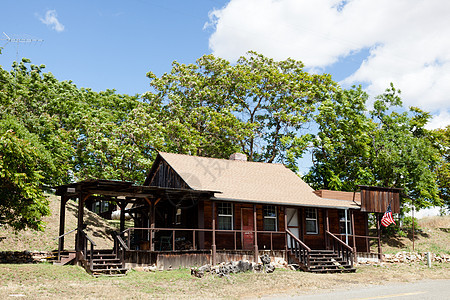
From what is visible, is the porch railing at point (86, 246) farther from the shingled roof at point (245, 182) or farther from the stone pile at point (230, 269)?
the shingled roof at point (245, 182)

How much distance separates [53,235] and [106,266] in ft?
38.0

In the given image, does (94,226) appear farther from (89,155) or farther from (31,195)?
(31,195)

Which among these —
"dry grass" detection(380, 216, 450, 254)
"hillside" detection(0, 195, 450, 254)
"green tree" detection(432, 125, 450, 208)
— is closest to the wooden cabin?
"hillside" detection(0, 195, 450, 254)

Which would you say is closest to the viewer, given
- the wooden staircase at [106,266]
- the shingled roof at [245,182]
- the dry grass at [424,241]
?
the wooden staircase at [106,266]

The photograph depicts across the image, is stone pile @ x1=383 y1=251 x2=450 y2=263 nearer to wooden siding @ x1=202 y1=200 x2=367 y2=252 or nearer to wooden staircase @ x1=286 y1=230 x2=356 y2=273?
wooden siding @ x1=202 y1=200 x2=367 y2=252

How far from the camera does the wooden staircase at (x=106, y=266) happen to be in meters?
17.1

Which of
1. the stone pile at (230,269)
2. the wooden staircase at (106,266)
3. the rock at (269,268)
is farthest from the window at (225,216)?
the wooden staircase at (106,266)

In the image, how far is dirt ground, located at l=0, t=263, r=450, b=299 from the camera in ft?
43.4

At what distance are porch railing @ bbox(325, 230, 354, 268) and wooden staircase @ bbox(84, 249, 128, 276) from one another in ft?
35.3

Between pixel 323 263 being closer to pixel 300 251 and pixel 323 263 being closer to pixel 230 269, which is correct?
pixel 300 251

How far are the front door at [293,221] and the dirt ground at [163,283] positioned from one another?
5065mm

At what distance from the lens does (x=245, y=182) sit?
25.3 meters

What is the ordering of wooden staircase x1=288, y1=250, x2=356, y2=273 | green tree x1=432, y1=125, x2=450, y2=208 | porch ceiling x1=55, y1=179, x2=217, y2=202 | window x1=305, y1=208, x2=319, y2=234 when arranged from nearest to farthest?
1. porch ceiling x1=55, y1=179, x2=217, y2=202
2. wooden staircase x1=288, y1=250, x2=356, y2=273
3. window x1=305, y1=208, x2=319, y2=234
4. green tree x1=432, y1=125, x2=450, y2=208

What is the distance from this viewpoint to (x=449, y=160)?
46.6 metres
